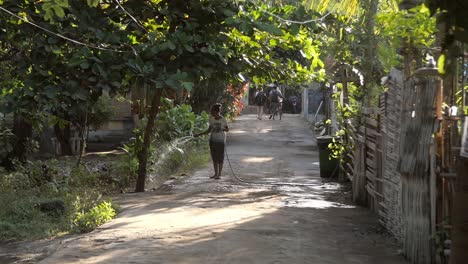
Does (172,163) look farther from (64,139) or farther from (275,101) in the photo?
(275,101)

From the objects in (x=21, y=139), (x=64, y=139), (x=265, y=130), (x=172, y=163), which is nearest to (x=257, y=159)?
(x=172, y=163)

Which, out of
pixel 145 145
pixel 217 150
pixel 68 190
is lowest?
pixel 68 190

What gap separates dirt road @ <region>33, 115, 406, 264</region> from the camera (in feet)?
23.6

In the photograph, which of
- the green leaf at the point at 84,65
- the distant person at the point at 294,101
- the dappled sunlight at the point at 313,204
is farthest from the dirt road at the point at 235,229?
the distant person at the point at 294,101

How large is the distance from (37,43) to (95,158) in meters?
11.0

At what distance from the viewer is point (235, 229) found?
8.56 meters

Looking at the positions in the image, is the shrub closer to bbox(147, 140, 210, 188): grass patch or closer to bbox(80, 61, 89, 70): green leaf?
bbox(80, 61, 89, 70): green leaf

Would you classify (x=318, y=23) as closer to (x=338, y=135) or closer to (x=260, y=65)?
(x=260, y=65)

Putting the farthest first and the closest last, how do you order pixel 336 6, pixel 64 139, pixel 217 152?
pixel 64 139, pixel 217 152, pixel 336 6

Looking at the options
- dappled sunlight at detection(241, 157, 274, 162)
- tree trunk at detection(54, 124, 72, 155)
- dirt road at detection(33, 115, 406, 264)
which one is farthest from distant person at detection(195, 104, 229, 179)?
tree trunk at detection(54, 124, 72, 155)

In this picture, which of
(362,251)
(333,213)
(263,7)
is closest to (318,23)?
(263,7)

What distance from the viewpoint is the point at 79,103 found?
10078 millimetres

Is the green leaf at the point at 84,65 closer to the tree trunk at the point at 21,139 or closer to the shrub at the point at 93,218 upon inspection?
the shrub at the point at 93,218

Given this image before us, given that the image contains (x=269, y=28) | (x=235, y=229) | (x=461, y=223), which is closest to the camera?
(x=461, y=223)
